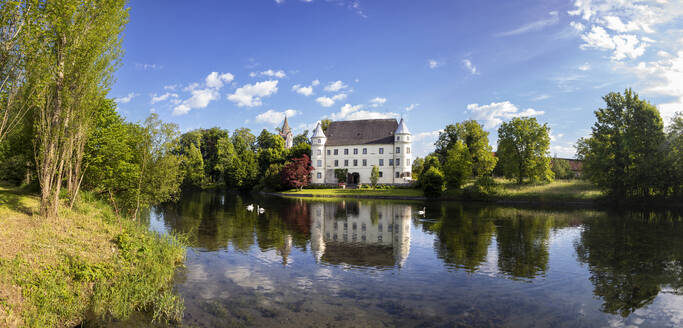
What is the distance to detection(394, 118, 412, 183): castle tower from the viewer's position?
70.3m

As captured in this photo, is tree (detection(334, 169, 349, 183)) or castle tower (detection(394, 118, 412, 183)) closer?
castle tower (detection(394, 118, 412, 183))

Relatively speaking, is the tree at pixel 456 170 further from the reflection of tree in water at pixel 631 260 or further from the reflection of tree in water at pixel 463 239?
the reflection of tree in water at pixel 631 260

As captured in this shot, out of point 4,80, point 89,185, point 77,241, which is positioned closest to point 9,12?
point 4,80

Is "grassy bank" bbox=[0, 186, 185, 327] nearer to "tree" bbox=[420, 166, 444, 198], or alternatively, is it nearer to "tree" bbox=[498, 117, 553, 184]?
"tree" bbox=[420, 166, 444, 198]

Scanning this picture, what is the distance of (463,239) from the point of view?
64.4 ft

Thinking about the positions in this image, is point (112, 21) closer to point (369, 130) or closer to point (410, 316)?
point (410, 316)

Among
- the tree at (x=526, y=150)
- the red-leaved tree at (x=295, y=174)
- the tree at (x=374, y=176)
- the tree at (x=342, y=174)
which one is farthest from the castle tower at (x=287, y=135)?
the tree at (x=526, y=150)

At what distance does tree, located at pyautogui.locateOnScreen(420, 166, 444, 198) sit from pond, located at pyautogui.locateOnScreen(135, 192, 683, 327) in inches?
1088

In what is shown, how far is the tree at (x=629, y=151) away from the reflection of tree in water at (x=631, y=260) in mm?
18309

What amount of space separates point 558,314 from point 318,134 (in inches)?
2684

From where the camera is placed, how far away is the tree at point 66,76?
12.2 metres

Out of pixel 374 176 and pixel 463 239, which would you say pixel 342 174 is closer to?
pixel 374 176

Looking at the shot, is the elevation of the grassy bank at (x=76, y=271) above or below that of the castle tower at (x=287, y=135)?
below

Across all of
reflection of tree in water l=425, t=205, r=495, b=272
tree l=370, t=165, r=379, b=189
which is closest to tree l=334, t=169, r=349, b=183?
tree l=370, t=165, r=379, b=189
